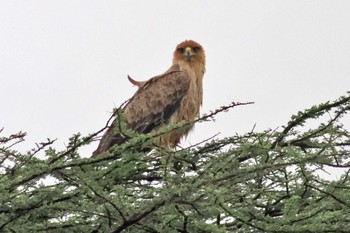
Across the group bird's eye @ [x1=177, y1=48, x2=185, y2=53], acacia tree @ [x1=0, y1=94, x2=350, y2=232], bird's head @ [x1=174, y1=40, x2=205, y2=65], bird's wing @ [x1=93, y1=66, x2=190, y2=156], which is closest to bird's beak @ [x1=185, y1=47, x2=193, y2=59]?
bird's head @ [x1=174, y1=40, x2=205, y2=65]

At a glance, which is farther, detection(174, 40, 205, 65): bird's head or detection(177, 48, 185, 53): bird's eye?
detection(177, 48, 185, 53): bird's eye

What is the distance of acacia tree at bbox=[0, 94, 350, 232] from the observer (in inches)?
222

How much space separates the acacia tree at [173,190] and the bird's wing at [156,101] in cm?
428

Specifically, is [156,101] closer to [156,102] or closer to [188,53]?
[156,102]

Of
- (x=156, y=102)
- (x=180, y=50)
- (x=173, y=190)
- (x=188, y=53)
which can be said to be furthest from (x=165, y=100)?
(x=173, y=190)

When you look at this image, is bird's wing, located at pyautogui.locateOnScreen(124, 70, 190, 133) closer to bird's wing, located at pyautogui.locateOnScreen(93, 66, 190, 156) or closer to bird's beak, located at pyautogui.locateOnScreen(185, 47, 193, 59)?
bird's wing, located at pyautogui.locateOnScreen(93, 66, 190, 156)

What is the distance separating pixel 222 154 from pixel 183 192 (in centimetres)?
87

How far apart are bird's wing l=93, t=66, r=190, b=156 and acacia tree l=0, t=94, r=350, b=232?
4.28 meters

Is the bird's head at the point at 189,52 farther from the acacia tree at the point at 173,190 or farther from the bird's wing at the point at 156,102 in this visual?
the acacia tree at the point at 173,190

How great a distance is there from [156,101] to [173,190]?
5831mm

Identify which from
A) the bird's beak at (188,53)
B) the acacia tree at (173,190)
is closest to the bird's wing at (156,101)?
the bird's beak at (188,53)

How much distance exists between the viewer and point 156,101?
11.3 m

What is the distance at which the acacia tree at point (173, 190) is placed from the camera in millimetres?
5641

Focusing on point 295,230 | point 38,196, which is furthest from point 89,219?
point 295,230
